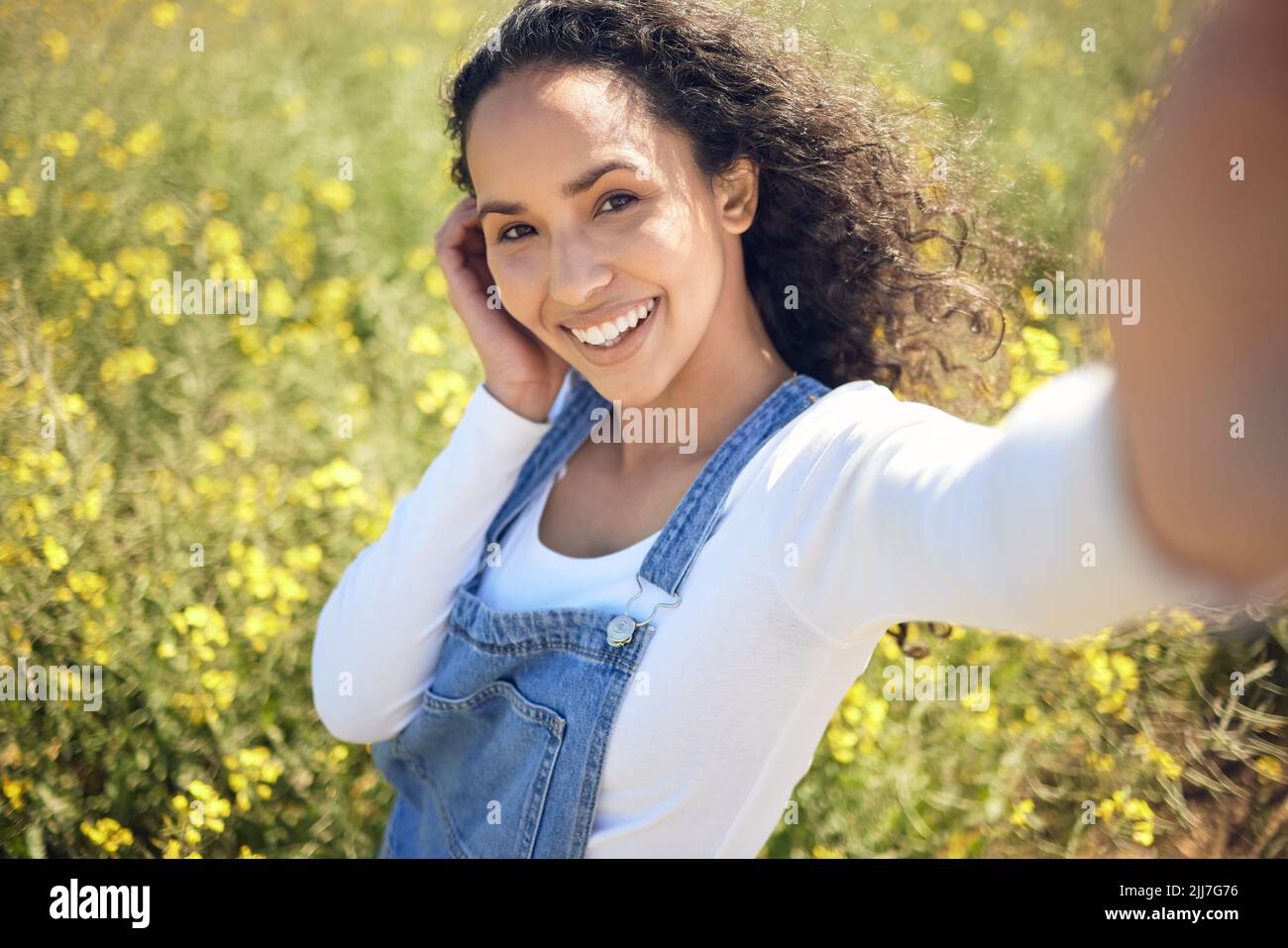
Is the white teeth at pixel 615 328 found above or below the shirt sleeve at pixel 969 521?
above

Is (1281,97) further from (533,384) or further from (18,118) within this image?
(18,118)

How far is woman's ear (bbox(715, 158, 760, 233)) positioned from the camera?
55.8 inches

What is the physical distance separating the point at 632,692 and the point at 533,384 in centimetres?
59

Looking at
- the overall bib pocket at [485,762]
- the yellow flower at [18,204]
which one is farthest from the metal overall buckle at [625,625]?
the yellow flower at [18,204]

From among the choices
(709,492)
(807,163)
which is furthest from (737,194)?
(709,492)

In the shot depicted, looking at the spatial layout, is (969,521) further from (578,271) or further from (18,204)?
(18,204)

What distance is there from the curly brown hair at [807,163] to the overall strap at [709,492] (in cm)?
25

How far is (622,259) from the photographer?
130cm

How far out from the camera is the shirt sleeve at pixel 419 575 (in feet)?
5.15

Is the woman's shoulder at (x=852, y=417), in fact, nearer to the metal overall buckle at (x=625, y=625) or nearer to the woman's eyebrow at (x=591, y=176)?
the metal overall buckle at (x=625, y=625)
